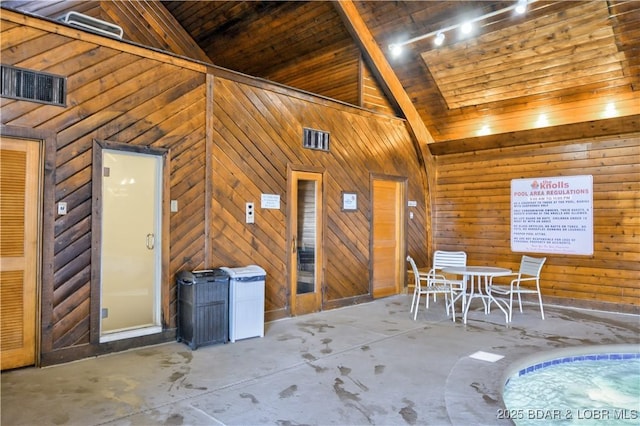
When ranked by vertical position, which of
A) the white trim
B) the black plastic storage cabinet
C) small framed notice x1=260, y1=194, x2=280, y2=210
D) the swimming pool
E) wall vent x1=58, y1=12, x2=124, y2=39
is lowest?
the swimming pool

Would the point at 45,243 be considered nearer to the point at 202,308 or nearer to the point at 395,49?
the point at 202,308

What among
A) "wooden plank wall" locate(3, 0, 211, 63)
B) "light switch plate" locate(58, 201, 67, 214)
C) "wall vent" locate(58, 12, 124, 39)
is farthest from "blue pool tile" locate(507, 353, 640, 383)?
"wooden plank wall" locate(3, 0, 211, 63)

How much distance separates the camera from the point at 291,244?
5.91 m

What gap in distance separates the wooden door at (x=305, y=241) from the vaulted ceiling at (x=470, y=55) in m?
2.05

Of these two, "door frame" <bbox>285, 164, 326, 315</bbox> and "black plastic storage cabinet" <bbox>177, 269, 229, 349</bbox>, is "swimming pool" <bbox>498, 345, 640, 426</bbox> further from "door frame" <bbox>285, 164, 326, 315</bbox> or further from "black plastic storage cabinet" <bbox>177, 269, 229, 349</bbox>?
"door frame" <bbox>285, 164, 326, 315</bbox>

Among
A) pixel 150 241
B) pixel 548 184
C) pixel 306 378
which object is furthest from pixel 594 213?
pixel 150 241

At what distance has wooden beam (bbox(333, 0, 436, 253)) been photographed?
6543 millimetres

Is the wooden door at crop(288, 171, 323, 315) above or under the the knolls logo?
under

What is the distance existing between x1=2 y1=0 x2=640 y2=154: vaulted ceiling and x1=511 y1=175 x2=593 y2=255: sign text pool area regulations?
734 millimetres

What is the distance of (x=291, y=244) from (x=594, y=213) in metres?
4.46

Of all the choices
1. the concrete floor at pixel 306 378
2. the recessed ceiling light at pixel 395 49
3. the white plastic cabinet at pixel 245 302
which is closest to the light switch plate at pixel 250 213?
the white plastic cabinet at pixel 245 302

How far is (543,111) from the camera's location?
6.83m

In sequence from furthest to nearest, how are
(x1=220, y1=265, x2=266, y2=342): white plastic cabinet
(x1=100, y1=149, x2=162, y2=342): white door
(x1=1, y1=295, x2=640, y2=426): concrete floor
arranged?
(x1=100, y1=149, x2=162, y2=342): white door < (x1=220, y1=265, x2=266, y2=342): white plastic cabinet < (x1=1, y1=295, x2=640, y2=426): concrete floor

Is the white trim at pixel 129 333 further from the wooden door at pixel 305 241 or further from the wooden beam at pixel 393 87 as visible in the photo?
the wooden beam at pixel 393 87
